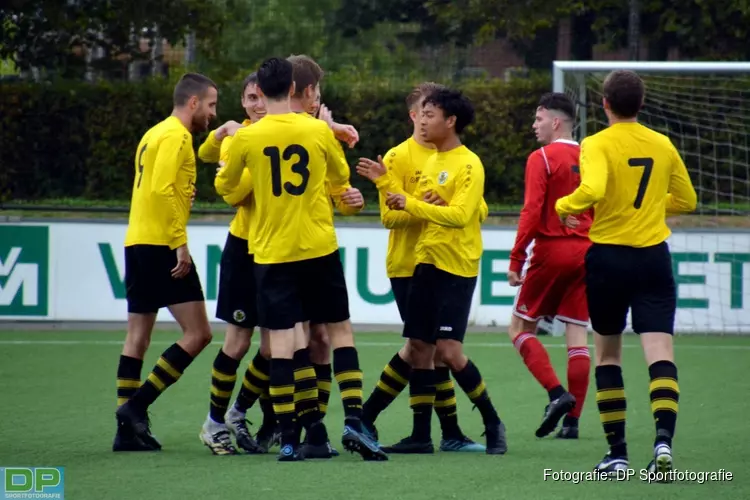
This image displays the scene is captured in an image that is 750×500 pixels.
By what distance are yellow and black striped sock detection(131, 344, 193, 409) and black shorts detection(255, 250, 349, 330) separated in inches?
28.7

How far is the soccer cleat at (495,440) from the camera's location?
23.5 ft

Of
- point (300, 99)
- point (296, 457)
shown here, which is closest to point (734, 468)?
point (296, 457)

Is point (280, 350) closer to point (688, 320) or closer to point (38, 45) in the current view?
point (688, 320)

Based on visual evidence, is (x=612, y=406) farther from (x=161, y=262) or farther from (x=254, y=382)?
(x=161, y=262)

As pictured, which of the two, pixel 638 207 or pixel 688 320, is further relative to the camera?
pixel 688 320

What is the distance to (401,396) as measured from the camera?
9688mm

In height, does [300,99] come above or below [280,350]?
above

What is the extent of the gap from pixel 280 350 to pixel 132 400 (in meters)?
1.08

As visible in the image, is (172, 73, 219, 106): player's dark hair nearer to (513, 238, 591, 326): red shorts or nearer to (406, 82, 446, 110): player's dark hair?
(406, 82, 446, 110): player's dark hair

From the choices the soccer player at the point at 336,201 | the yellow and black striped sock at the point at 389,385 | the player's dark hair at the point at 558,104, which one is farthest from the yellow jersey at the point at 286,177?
the player's dark hair at the point at 558,104

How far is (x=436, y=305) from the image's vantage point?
7066mm

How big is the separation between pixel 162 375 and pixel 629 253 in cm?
263

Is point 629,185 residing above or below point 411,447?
above

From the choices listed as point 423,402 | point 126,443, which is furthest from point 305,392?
point 126,443
